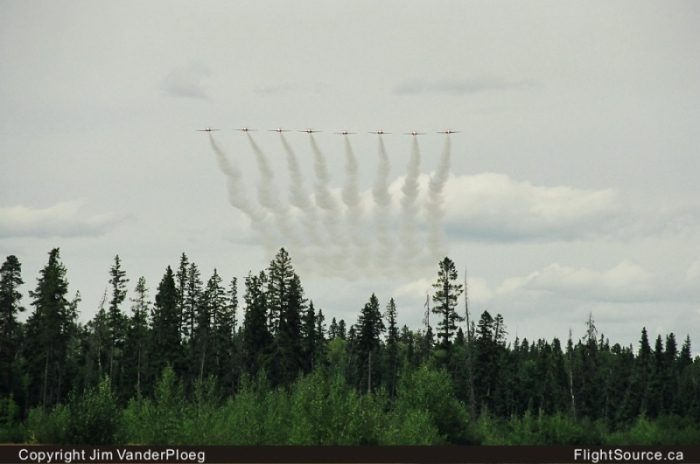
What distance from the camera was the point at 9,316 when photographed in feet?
358

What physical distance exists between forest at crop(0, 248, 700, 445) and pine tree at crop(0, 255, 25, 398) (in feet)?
0.47

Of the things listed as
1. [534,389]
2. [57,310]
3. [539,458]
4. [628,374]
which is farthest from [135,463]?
[628,374]

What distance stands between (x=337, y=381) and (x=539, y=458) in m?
18.8

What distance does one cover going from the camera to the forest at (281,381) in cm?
7269

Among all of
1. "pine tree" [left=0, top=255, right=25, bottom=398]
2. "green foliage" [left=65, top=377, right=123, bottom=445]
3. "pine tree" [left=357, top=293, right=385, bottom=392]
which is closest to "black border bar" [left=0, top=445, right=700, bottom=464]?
"green foliage" [left=65, top=377, right=123, bottom=445]

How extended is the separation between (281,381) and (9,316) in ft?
107

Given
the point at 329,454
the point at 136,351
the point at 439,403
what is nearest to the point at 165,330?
the point at 136,351

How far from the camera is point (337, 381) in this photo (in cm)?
7381

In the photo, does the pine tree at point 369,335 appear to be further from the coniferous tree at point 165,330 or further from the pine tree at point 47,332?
the pine tree at point 47,332

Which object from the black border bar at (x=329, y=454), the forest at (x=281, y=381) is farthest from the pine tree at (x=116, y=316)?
the black border bar at (x=329, y=454)

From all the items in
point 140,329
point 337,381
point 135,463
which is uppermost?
point 140,329

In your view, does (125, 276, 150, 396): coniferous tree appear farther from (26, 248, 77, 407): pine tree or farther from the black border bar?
the black border bar

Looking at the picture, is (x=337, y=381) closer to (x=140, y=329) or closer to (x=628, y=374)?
(x=140, y=329)

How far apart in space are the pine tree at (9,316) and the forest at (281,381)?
14 cm
